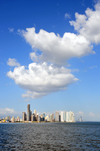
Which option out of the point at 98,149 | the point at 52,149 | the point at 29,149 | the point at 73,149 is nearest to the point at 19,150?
the point at 29,149

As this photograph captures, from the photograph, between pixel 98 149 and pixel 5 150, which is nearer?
pixel 5 150

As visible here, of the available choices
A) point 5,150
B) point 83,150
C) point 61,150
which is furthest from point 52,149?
point 5,150

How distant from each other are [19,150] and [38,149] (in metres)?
5.69

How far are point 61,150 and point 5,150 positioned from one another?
53.5 ft

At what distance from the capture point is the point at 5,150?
4412 centimetres

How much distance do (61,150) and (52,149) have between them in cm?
303

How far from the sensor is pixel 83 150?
4512cm

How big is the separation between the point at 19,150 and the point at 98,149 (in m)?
24.2

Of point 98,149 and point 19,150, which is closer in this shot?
point 19,150

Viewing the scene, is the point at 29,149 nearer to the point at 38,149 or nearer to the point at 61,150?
the point at 38,149

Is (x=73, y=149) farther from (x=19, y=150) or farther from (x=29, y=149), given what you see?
(x=19, y=150)

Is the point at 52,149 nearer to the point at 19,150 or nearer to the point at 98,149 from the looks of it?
the point at 19,150

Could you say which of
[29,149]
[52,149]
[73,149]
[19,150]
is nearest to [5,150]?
[19,150]

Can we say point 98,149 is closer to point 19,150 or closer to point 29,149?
point 29,149
